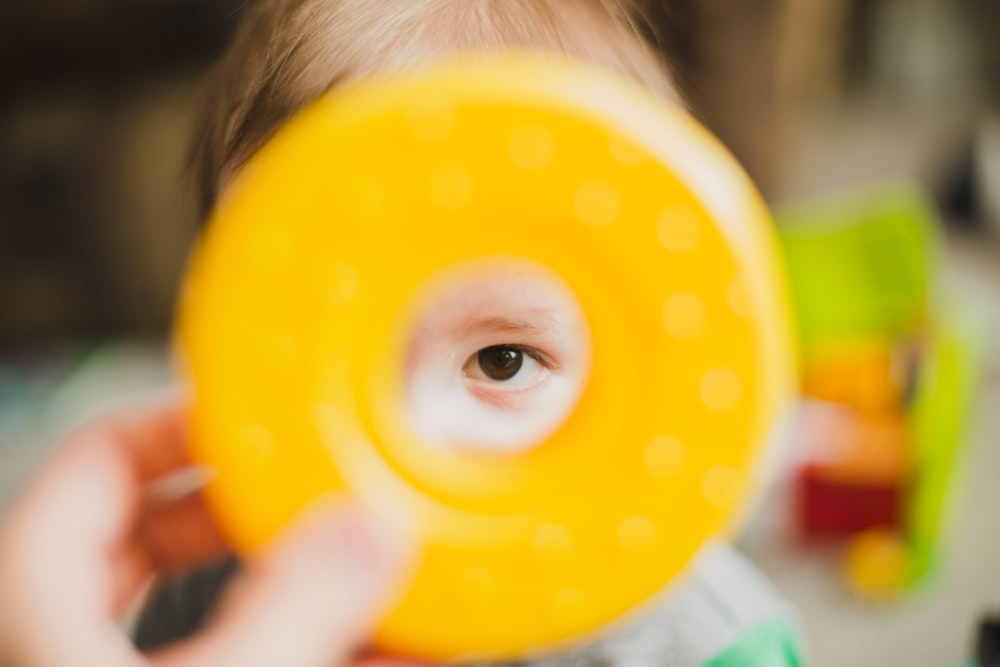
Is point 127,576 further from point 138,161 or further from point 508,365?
point 138,161

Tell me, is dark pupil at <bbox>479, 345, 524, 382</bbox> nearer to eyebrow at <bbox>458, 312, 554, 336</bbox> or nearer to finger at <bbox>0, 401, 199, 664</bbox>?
eyebrow at <bbox>458, 312, 554, 336</bbox>

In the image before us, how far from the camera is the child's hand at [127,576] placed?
0.26m

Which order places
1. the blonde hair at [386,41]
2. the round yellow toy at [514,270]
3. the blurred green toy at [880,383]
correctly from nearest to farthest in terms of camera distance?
the round yellow toy at [514,270] → the blonde hair at [386,41] → the blurred green toy at [880,383]

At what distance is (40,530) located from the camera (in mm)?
315

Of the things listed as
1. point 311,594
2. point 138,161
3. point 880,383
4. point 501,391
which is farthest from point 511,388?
point 138,161

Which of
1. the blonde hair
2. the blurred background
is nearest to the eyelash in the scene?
the blonde hair

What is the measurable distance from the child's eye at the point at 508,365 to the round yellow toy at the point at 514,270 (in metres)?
0.06

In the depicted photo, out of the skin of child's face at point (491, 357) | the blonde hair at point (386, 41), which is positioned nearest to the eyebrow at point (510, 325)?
the skin of child's face at point (491, 357)

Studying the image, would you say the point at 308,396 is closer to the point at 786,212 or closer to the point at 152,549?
the point at 152,549

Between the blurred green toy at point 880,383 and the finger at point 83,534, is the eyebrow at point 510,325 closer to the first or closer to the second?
the finger at point 83,534

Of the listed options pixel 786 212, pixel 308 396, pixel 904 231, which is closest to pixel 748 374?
pixel 308 396

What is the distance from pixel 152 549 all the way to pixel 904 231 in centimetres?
72

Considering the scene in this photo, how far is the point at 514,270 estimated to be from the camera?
11.1 inches

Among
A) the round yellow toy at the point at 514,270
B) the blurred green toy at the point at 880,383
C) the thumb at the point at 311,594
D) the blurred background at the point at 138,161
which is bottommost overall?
the thumb at the point at 311,594
